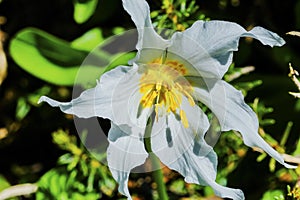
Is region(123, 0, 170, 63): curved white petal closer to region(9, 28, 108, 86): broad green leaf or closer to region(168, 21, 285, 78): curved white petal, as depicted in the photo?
region(168, 21, 285, 78): curved white petal

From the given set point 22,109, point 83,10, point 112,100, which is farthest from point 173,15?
point 22,109

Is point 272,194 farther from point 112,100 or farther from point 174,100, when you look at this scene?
point 112,100

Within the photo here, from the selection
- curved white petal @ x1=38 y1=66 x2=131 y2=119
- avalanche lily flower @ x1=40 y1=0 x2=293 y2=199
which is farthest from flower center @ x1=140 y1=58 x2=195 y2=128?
curved white petal @ x1=38 y1=66 x2=131 y2=119

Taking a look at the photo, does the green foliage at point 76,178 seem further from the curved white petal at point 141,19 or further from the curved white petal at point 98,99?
the curved white petal at point 141,19

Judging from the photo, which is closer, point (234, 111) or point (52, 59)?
point (234, 111)

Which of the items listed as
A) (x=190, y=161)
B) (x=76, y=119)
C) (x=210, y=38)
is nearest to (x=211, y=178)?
(x=190, y=161)

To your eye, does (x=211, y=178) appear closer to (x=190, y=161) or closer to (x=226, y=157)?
(x=190, y=161)
